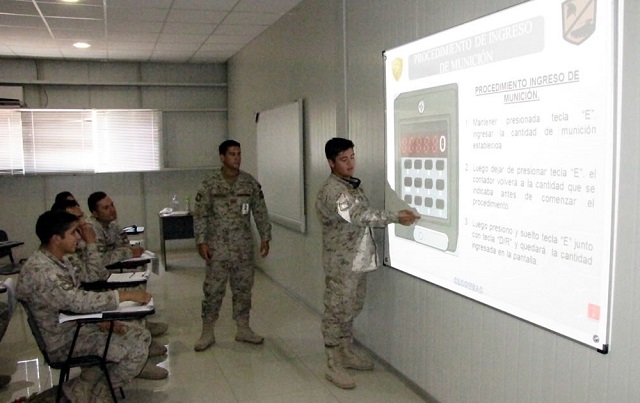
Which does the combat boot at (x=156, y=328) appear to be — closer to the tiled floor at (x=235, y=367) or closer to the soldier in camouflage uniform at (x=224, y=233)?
the tiled floor at (x=235, y=367)

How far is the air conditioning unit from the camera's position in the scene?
7.19 meters

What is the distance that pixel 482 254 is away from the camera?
248 cm

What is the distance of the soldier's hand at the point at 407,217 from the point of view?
9.55ft

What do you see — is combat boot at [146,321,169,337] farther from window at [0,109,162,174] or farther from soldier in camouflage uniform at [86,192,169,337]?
window at [0,109,162,174]

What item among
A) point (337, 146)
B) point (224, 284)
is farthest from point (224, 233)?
point (337, 146)

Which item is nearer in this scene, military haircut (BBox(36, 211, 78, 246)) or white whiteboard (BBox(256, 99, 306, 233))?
military haircut (BBox(36, 211, 78, 246))

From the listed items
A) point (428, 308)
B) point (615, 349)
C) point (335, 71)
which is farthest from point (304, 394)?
point (335, 71)

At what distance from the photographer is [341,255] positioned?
131 inches

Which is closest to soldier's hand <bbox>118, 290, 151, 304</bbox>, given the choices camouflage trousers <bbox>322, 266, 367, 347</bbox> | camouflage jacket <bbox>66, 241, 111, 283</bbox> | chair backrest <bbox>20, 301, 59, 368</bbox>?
chair backrest <bbox>20, 301, 59, 368</bbox>

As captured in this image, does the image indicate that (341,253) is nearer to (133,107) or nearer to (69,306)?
(69,306)

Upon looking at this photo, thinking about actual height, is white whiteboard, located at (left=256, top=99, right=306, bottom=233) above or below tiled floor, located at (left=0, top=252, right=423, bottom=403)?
above

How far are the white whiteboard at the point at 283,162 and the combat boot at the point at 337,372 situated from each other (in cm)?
175

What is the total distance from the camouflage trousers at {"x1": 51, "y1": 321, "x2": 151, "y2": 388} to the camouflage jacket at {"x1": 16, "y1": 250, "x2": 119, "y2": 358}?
4.9 inches

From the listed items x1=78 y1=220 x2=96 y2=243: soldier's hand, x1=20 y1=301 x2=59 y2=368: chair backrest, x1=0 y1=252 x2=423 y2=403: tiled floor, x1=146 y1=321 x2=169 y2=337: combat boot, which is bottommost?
x1=0 y1=252 x2=423 y2=403: tiled floor
